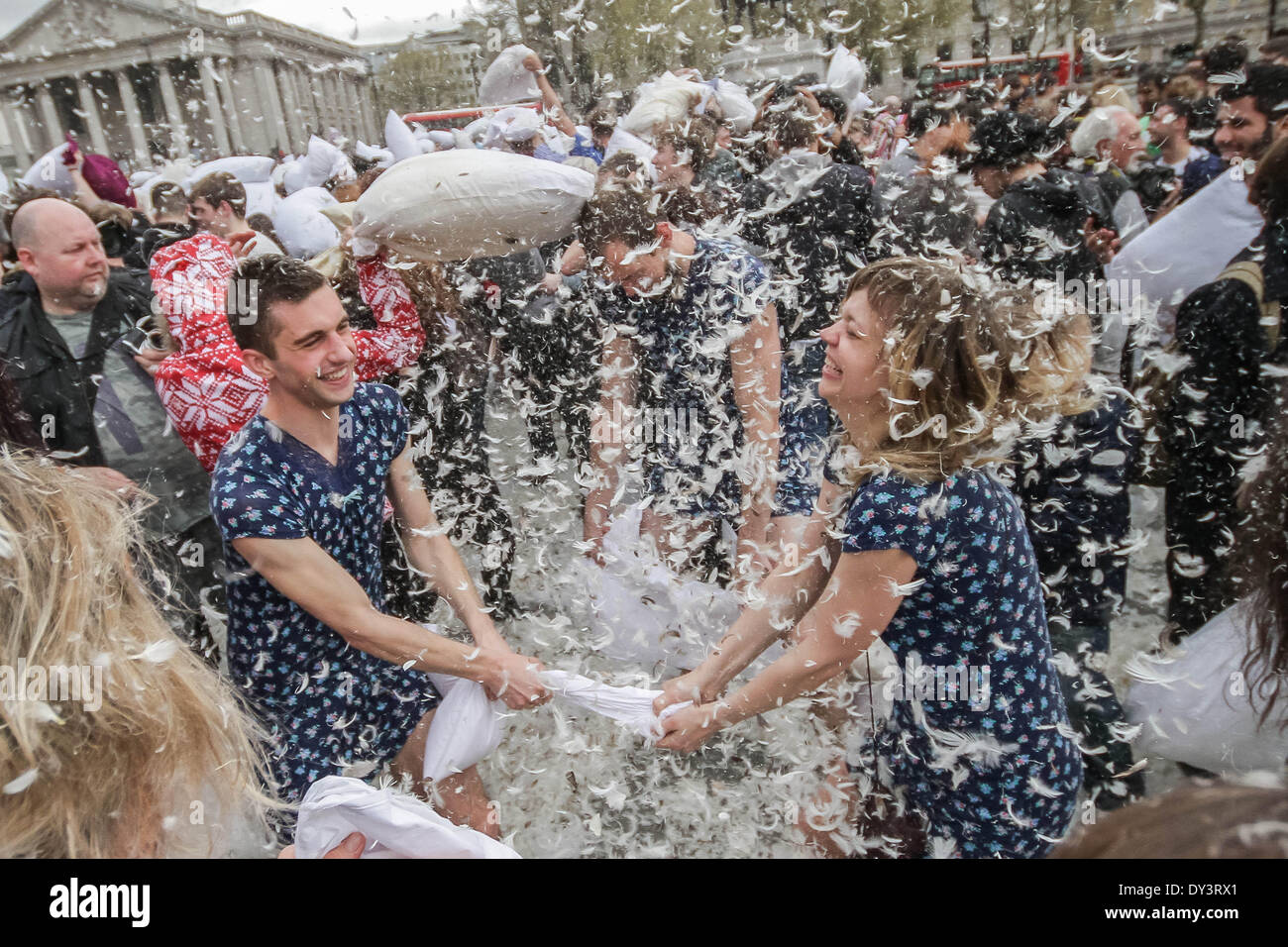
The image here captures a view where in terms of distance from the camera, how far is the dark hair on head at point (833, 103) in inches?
136

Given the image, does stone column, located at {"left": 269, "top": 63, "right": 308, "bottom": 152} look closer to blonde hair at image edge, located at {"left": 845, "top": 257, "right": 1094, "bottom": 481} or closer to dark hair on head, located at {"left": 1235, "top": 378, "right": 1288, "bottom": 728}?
blonde hair at image edge, located at {"left": 845, "top": 257, "right": 1094, "bottom": 481}

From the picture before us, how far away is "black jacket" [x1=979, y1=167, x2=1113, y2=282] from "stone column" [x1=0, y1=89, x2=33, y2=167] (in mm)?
3605

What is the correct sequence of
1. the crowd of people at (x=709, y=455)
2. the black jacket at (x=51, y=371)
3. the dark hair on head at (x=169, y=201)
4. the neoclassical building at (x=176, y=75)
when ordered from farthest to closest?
the dark hair on head at (x=169, y=201) → the neoclassical building at (x=176, y=75) → the black jacket at (x=51, y=371) → the crowd of people at (x=709, y=455)

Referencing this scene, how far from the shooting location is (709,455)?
2.32 meters

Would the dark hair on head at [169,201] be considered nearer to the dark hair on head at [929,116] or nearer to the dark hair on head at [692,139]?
the dark hair on head at [692,139]

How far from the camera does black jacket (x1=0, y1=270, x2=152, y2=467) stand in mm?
2127

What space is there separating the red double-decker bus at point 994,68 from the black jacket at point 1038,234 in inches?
28.1

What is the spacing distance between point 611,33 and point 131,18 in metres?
1.85

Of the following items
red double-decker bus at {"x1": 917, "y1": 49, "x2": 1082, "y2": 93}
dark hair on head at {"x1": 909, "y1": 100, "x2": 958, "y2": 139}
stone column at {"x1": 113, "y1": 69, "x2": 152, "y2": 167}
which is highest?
stone column at {"x1": 113, "y1": 69, "x2": 152, "y2": 167}

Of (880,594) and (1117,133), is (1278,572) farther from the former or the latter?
(1117,133)

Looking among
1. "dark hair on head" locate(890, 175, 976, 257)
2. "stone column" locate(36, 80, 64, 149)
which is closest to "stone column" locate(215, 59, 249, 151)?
"stone column" locate(36, 80, 64, 149)

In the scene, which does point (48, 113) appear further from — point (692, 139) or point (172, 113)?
point (692, 139)

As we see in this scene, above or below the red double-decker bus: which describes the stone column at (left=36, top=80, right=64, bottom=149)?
above

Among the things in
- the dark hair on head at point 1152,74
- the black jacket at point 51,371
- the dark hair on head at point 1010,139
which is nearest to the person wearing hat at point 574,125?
the dark hair on head at point 1010,139
